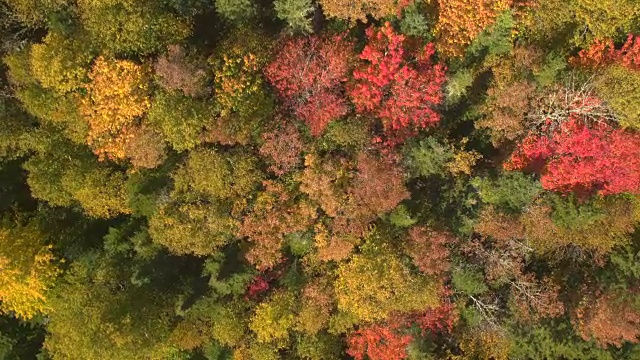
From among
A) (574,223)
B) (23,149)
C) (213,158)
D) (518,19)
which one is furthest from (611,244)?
(23,149)

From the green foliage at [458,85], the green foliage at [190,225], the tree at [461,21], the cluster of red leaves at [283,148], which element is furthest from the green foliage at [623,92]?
the green foliage at [190,225]

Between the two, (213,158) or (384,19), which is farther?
(384,19)

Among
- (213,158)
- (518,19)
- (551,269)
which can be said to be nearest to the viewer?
(213,158)

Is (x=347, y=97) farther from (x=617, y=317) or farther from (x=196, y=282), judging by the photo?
(x=617, y=317)

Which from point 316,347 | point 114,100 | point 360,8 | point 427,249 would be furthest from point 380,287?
point 114,100

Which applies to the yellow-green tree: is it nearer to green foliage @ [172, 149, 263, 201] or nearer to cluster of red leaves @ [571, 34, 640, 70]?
green foliage @ [172, 149, 263, 201]
